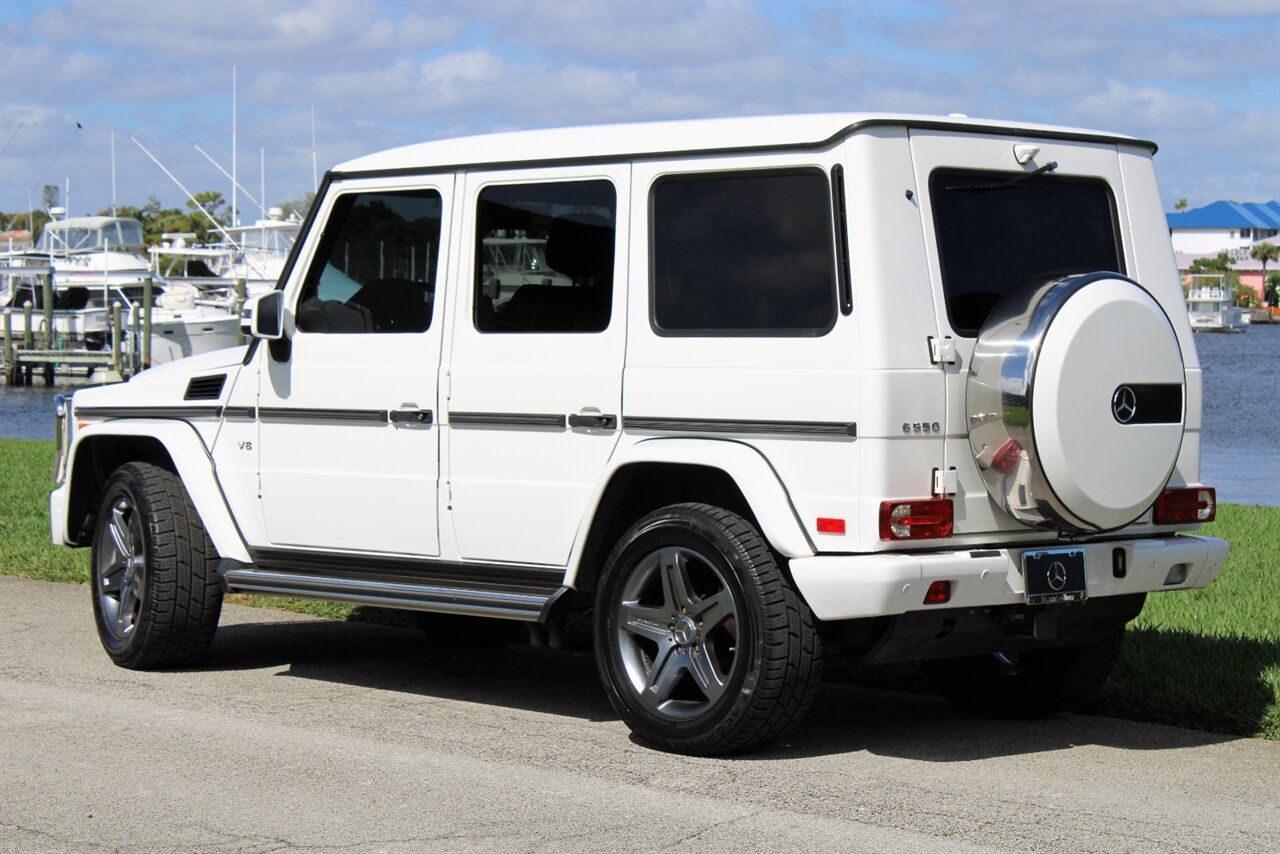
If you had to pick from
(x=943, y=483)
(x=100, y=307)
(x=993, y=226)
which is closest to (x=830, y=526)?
(x=943, y=483)

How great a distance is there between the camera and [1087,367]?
21.0 feet

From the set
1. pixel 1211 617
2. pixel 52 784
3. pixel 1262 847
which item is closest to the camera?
pixel 1262 847

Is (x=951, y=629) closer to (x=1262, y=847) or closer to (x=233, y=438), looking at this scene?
(x=1262, y=847)

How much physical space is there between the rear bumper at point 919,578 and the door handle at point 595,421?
1009mm

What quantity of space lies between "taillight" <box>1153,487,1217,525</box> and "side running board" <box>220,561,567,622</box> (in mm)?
2332

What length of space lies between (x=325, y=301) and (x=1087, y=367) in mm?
3490

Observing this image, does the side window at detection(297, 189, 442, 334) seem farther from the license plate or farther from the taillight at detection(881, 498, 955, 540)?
the license plate

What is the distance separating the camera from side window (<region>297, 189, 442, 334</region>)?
25.6ft

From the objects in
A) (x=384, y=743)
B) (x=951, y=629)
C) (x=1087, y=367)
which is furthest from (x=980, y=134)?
(x=384, y=743)

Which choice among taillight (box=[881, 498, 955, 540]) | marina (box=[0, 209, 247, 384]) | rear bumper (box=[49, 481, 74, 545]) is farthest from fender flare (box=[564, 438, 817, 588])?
marina (box=[0, 209, 247, 384])

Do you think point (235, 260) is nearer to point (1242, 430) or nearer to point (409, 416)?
point (1242, 430)

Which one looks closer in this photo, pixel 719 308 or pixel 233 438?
pixel 719 308

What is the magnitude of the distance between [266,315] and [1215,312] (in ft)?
433

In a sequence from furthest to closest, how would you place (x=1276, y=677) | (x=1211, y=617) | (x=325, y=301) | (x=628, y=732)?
(x=1211, y=617)
(x=325, y=301)
(x=1276, y=677)
(x=628, y=732)
